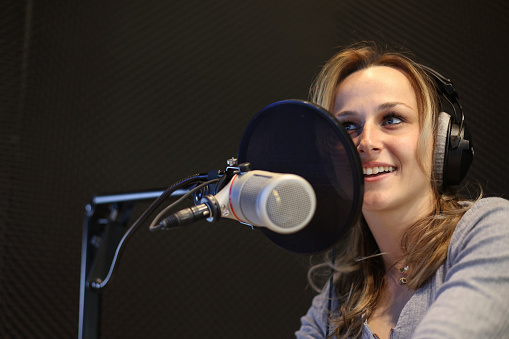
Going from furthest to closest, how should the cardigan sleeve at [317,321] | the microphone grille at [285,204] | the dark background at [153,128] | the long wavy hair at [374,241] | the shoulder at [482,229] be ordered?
the dark background at [153,128] → the cardigan sleeve at [317,321] → the long wavy hair at [374,241] → the shoulder at [482,229] → the microphone grille at [285,204]

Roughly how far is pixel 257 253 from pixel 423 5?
1.21 metres

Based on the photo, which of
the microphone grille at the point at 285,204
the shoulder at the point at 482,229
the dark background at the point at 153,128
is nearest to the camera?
the microphone grille at the point at 285,204

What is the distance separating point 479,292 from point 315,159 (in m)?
0.35

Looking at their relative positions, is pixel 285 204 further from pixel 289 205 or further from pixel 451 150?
pixel 451 150

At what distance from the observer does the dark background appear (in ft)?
6.01

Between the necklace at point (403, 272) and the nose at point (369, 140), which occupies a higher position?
the nose at point (369, 140)

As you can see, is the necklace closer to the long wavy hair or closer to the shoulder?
the long wavy hair

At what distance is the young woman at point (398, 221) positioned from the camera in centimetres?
90

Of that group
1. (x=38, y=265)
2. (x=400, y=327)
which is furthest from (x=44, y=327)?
(x=400, y=327)

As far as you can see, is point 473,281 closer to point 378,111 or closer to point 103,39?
point 378,111

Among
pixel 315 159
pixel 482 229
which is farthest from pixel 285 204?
pixel 482 229

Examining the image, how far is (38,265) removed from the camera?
6.01 ft

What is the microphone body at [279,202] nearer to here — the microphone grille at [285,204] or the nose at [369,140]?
the microphone grille at [285,204]

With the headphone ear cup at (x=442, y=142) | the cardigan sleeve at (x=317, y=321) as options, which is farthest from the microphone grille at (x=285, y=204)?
the cardigan sleeve at (x=317, y=321)
